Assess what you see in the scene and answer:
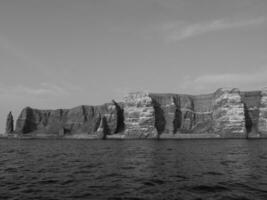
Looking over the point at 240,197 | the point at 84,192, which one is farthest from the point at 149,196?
the point at 240,197

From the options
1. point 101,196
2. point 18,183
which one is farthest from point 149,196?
point 18,183

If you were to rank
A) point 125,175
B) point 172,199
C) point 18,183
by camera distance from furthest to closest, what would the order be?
point 125,175 → point 18,183 → point 172,199

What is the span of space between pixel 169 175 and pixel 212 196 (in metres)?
9.58

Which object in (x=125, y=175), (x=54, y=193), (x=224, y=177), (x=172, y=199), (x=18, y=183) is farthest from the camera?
(x=125, y=175)

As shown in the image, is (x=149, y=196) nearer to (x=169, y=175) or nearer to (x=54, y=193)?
(x=54, y=193)

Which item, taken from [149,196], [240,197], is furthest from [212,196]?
[149,196]

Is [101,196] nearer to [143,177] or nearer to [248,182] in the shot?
[143,177]

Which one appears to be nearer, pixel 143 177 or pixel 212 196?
pixel 212 196

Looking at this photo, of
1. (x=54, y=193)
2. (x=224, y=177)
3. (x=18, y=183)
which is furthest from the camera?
(x=224, y=177)

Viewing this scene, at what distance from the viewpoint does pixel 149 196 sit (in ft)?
68.7

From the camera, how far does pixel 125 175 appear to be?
30.5 metres

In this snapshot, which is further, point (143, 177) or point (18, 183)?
point (143, 177)

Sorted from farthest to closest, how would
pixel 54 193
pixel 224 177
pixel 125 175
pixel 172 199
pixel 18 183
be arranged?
pixel 125 175 < pixel 224 177 < pixel 18 183 < pixel 54 193 < pixel 172 199

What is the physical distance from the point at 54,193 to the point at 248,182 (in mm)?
17112
